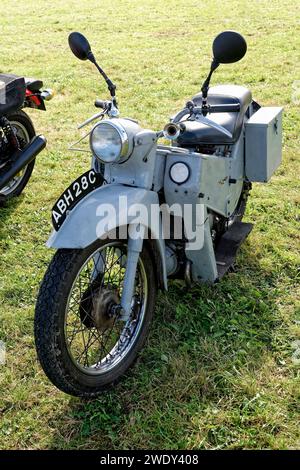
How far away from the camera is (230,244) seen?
3.62 metres

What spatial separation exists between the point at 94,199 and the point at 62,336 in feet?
2.02

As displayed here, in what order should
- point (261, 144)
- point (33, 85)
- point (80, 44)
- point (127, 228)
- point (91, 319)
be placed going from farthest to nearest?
point (33, 85) → point (261, 144) → point (80, 44) → point (91, 319) → point (127, 228)

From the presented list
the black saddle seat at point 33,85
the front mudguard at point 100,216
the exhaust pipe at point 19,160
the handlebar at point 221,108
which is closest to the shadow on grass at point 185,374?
the front mudguard at point 100,216

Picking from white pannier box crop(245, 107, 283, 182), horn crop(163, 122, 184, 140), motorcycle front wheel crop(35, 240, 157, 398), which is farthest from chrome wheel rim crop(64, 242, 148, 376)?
white pannier box crop(245, 107, 283, 182)

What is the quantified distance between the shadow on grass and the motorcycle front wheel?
4.6 inches

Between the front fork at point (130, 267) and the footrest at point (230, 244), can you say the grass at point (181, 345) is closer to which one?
the footrest at point (230, 244)

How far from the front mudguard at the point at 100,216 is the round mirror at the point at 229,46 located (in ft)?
2.37

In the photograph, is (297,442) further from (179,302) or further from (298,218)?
(298,218)

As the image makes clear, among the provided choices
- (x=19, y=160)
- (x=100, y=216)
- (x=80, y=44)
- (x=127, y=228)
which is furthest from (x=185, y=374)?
(x=19, y=160)

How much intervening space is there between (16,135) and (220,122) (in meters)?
1.94

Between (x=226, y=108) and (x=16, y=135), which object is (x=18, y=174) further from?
(x=226, y=108)

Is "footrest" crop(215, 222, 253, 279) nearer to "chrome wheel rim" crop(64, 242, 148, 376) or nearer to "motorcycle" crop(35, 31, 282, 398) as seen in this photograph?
"motorcycle" crop(35, 31, 282, 398)

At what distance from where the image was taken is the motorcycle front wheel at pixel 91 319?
233 centimetres

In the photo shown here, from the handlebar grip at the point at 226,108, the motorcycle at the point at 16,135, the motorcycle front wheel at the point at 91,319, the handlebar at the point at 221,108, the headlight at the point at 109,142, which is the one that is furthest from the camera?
the motorcycle at the point at 16,135
